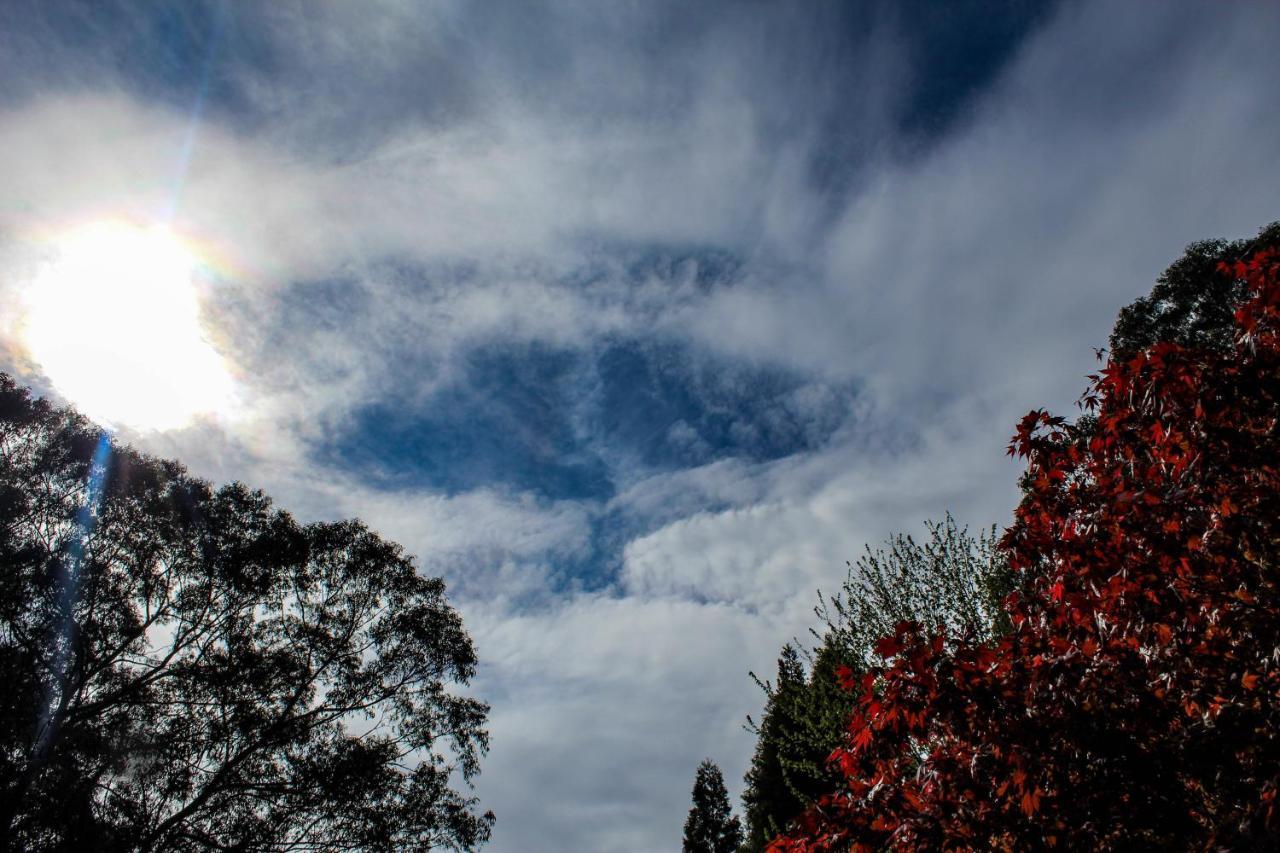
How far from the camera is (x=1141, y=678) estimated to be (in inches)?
173

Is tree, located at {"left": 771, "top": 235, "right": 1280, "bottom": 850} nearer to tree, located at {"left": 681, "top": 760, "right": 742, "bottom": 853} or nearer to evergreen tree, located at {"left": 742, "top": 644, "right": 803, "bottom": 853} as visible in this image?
evergreen tree, located at {"left": 742, "top": 644, "right": 803, "bottom": 853}

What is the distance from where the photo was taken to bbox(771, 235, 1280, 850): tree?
4.05 metres

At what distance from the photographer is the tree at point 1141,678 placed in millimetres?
4051

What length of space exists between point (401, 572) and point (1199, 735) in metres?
19.8

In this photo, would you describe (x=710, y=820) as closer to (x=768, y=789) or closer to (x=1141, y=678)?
(x=768, y=789)

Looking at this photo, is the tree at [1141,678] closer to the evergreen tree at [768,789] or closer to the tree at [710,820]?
the evergreen tree at [768,789]

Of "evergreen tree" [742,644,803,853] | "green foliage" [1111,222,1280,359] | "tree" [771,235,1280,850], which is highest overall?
"green foliage" [1111,222,1280,359]

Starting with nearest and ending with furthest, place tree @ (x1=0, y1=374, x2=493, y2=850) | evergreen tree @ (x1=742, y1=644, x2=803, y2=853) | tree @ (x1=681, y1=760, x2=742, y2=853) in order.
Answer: tree @ (x1=0, y1=374, x2=493, y2=850), evergreen tree @ (x1=742, y1=644, x2=803, y2=853), tree @ (x1=681, y1=760, x2=742, y2=853)

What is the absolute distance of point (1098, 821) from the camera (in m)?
4.18

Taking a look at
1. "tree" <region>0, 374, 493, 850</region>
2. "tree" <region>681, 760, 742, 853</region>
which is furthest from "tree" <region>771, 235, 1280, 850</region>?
"tree" <region>681, 760, 742, 853</region>

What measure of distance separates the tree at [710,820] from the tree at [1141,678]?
42.5 metres

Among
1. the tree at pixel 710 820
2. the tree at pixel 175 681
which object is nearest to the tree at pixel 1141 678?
the tree at pixel 175 681

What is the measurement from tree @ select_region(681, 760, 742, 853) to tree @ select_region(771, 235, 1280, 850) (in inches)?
1675

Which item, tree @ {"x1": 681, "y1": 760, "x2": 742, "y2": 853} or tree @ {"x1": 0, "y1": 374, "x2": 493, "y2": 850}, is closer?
tree @ {"x1": 0, "y1": 374, "x2": 493, "y2": 850}
